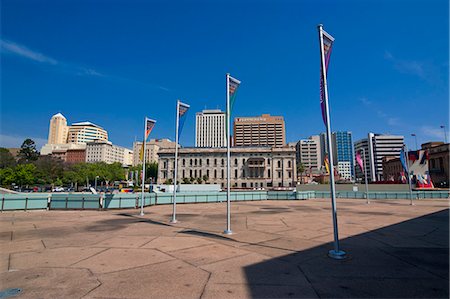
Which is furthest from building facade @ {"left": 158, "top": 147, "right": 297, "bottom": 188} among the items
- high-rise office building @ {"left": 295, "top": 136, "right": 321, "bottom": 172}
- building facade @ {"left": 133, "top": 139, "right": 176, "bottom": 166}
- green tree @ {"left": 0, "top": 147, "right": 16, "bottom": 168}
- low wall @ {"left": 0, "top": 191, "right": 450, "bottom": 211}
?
high-rise office building @ {"left": 295, "top": 136, "right": 321, "bottom": 172}

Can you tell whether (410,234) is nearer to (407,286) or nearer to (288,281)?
(407,286)

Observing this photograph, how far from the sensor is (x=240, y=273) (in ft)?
19.2

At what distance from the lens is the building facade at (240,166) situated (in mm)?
101250

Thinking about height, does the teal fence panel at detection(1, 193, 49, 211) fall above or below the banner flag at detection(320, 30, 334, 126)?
below

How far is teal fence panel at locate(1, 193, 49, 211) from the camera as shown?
62.1 ft

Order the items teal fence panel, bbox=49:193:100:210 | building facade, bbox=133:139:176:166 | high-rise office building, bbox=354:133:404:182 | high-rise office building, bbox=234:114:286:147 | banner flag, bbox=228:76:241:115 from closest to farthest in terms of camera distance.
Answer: banner flag, bbox=228:76:241:115
teal fence panel, bbox=49:193:100:210
high-rise office building, bbox=354:133:404:182
high-rise office building, bbox=234:114:286:147
building facade, bbox=133:139:176:166

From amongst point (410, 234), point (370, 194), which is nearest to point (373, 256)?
point (410, 234)

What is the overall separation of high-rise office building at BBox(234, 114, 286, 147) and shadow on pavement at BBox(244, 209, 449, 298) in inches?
6447

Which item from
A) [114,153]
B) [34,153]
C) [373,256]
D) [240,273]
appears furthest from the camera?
[114,153]

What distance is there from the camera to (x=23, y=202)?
19.6 m

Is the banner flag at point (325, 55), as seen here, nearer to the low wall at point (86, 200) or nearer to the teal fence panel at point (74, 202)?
the low wall at point (86, 200)

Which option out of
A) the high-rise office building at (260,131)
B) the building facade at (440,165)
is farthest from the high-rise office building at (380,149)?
the building facade at (440,165)

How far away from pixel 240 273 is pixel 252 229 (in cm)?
644

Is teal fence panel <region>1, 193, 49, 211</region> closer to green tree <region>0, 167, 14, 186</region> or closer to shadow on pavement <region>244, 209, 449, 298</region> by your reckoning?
shadow on pavement <region>244, 209, 449, 298</region>
